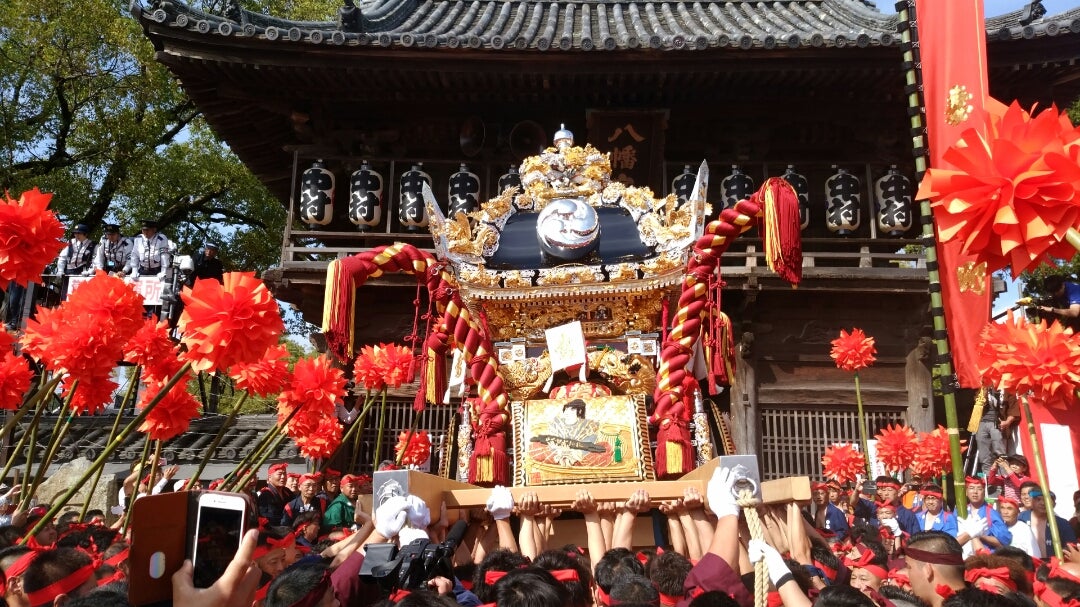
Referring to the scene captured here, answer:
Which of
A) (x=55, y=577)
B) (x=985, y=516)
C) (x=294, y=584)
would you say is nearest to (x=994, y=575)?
(x=294, y=584)

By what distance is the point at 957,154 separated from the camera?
7.56 ft

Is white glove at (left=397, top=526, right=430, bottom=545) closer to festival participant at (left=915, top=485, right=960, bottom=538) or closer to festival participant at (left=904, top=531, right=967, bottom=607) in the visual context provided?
festival participant at (left=904, top=531, right=967, bottom=607)

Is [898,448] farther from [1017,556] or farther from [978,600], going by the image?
[978,600]

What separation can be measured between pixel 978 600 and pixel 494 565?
1.82 meters

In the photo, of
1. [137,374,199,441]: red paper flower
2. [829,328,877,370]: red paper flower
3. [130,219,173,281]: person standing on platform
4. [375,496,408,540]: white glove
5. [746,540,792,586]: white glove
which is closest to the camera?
[746,540,792,586]: white glove

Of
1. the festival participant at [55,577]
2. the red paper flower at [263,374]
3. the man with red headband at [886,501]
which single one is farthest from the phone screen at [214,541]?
the man with red headband at [886,501]

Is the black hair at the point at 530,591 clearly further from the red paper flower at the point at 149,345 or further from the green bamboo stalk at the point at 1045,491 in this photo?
the green bamboo stalk at the point at 1045,491

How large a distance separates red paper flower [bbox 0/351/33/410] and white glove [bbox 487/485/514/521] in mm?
2786

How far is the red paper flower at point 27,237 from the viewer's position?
11.9ft

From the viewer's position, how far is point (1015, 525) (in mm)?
6250

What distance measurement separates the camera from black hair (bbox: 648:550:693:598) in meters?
3.16

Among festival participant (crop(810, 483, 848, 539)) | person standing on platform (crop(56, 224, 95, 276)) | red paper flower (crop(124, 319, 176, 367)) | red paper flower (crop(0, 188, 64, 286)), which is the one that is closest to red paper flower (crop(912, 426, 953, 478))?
festival participant (crop(810, 483, 848, 539))

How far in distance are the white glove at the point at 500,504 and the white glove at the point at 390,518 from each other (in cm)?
90

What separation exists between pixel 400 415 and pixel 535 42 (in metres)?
5.12
